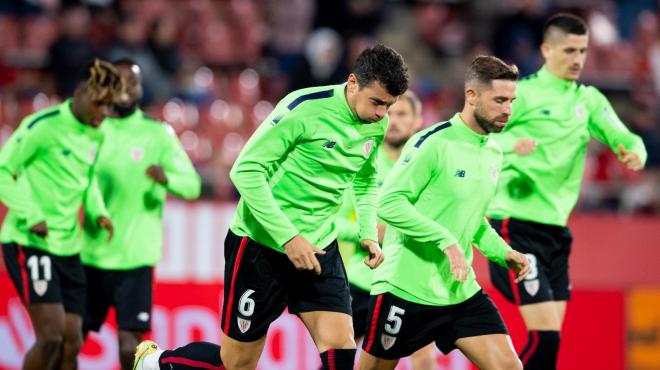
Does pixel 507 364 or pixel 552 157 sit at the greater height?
pixel 552 157

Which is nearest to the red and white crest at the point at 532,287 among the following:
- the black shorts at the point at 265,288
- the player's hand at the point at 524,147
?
the player's hand at the point at 524,147

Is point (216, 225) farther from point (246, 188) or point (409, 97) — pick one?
point (246, 188)

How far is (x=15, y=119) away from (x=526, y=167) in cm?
692

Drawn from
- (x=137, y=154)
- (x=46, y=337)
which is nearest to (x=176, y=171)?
(x=137, y=154)

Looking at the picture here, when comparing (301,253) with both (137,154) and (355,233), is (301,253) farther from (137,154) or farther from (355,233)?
(137,154)

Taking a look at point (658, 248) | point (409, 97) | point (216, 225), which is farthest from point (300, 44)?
point (409, 97)

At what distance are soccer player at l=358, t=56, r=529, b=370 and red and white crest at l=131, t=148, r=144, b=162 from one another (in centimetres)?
283

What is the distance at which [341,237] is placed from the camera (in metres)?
8.27

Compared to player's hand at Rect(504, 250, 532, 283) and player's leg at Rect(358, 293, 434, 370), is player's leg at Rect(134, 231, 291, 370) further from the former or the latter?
player's hand at Rect(504, 250, 532, 283)

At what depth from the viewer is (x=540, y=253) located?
8.51 meters

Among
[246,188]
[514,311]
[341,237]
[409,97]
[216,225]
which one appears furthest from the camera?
[216,225]

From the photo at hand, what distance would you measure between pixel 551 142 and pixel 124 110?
10.8 feet

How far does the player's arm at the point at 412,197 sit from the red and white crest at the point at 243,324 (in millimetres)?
969

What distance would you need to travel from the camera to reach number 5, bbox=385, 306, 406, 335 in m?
6.91
